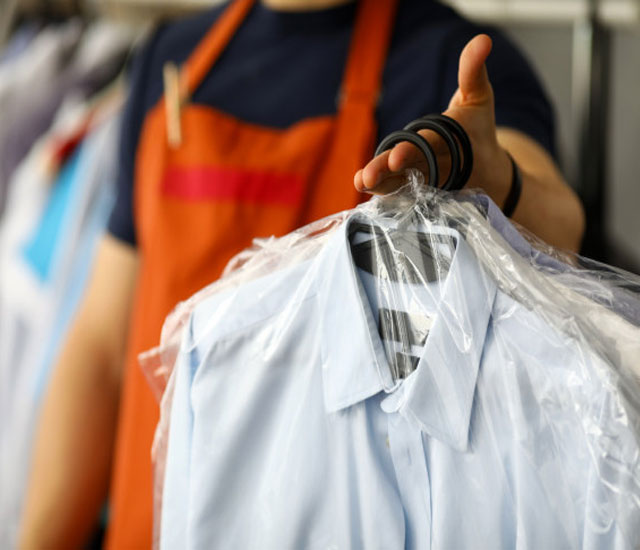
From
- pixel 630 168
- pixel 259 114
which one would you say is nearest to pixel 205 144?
pixel 259 114

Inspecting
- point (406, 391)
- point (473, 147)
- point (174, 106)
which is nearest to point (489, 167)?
point (473, 147)

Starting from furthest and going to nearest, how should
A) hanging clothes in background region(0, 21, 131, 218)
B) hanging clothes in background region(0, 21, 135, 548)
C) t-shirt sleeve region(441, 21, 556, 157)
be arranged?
hanging clothes in background region(0, 21, 131, 218) < hanging clothes in background region(0, 21, 135, 548) < t-shirt sleeve region(441, 21, 556, 157)

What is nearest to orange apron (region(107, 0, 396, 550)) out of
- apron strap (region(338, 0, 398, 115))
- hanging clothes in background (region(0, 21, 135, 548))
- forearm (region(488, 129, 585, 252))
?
apron strap (region(338, 0, 398, 115))

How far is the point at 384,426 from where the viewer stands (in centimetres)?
41

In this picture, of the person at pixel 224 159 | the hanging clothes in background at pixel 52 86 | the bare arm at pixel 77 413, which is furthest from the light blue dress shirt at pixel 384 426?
the hanging clothes in background at pixel 52 86

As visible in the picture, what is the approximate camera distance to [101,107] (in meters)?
1.04

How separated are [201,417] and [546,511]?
0.20 meters

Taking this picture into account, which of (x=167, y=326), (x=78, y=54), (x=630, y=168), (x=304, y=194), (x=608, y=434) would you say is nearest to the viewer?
(x=608, y=434)

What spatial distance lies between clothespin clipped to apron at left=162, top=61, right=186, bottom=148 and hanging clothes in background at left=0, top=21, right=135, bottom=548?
0.91 feet

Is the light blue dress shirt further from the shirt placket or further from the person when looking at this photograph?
the person

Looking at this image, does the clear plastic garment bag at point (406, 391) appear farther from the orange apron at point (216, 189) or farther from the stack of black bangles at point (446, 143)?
the orange apron at point (216, 189)

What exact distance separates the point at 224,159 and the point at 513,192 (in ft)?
0.98

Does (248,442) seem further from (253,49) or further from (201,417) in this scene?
(253,49)

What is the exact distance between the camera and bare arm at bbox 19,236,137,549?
748 millimetres
